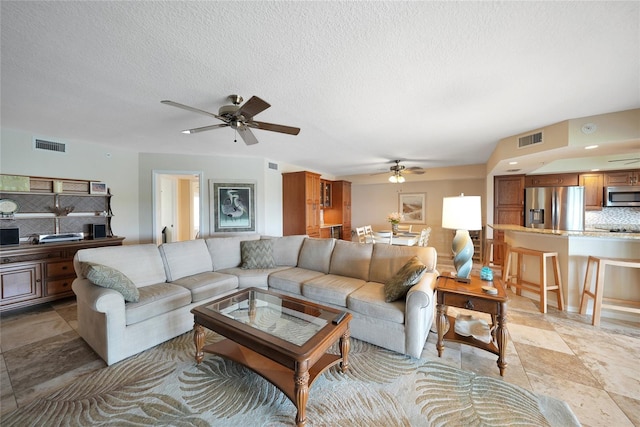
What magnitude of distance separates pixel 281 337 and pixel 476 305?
1.59 meters

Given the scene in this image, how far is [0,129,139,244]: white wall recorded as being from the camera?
321 centimetres

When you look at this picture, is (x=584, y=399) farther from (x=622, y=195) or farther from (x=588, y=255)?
Result: (x=622, y=195)

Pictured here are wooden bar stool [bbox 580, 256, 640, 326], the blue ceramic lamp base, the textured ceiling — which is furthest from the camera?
wooden bar stool [bbox 580, 256, 640, 326]

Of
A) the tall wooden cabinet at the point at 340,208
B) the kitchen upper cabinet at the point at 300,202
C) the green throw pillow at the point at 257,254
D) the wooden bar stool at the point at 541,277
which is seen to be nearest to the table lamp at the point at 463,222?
the wooden bar stool at the point at 541,277

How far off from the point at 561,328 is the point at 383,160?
3.83m

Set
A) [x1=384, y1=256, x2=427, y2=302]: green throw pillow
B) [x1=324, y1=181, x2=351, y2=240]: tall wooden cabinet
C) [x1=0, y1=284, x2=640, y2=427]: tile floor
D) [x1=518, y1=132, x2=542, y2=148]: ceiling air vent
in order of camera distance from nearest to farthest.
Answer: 1. [x1=0, y1=284, x2=640, y2=427]: tile floor
2. [x1=384, y1=256, x2=427, y2=302]: green throw pillow
3. [x1=518, y1=132, x2=542, y2=148]: ceiling air vent
4. [x1=324, y1=181, x2=351, y2=240]: tall wooden cabinet

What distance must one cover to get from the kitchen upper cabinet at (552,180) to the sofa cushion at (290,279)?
5391mm

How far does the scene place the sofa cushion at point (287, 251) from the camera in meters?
3.59

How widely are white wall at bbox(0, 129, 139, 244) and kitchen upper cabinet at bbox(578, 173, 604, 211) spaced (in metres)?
8.96

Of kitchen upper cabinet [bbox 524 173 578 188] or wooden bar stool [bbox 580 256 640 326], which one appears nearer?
wooden bar stool [bbox 580 256 640 326]

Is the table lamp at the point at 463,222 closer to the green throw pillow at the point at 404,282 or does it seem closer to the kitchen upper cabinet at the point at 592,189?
the green throw pillow at the point at 404,282

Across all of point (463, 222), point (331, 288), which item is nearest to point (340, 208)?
point (331, 288)

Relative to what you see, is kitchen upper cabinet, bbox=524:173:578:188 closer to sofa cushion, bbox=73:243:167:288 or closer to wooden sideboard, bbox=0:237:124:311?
sofa cushion, bbox=73:243:167:288

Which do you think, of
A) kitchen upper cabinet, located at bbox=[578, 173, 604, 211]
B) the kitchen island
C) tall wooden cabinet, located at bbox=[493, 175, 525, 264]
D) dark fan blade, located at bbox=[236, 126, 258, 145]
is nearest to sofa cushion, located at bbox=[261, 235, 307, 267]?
dark fan blade, located at bbox=[236, 126, 258, 145]
